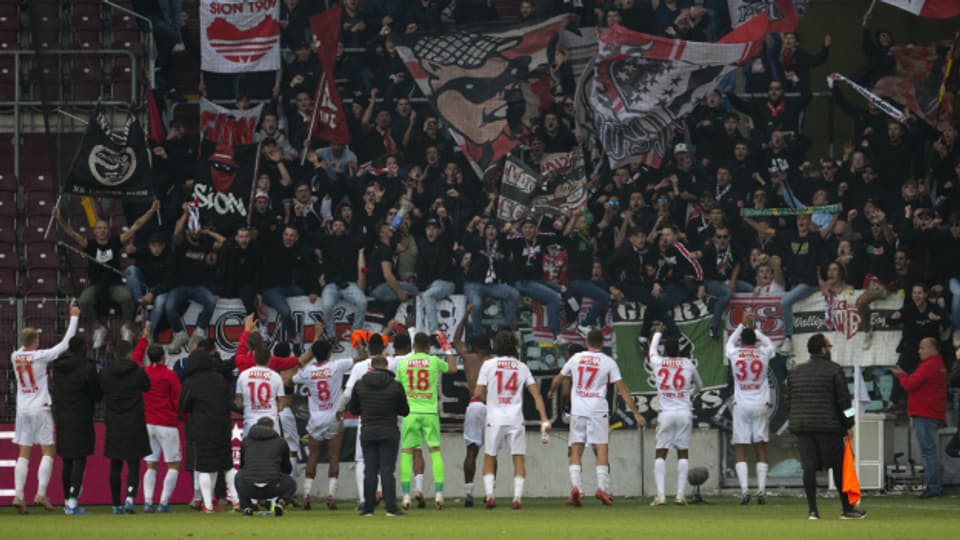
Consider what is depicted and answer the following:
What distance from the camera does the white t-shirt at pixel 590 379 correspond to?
22.9 meters

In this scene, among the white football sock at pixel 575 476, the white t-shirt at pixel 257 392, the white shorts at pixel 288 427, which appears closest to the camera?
the white t-shirt at pixel 257 392

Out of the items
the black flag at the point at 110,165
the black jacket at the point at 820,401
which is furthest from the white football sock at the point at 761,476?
the black flag at the point at 110,165

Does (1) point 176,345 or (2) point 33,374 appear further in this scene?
(1) point 176,345

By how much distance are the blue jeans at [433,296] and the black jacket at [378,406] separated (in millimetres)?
6525

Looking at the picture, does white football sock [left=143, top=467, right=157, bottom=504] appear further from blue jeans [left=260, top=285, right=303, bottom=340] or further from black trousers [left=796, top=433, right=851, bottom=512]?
black trousers [left=796, top=433, right=851, bottom=512]

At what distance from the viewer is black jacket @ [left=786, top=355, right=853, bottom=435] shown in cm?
1886

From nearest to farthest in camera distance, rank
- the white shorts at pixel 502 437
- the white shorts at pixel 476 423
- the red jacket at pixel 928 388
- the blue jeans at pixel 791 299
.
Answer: the white shorts at pixel 502 437 → the white shorts at pixel 476 423 → the red jacket at pixel 928 388 → the blue jeans at pixel 791 299

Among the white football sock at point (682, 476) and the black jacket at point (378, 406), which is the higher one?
the black jacket at point (378, 406)

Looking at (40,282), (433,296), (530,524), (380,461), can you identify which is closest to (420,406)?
(380,461)

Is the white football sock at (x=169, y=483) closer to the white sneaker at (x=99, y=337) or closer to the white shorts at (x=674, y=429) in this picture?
the white sneaker at (x=99, y=337)

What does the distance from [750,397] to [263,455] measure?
7736 mm

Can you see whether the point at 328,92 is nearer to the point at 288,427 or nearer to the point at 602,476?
the point at 288,427

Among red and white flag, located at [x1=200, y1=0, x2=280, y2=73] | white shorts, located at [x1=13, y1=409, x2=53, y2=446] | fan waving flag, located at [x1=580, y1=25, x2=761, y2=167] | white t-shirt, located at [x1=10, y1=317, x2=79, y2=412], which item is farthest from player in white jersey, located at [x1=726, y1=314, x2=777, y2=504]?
red and white flag, located at [x1=200, y1=0, x2=280, y2=73]

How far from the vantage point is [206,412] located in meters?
21.5
